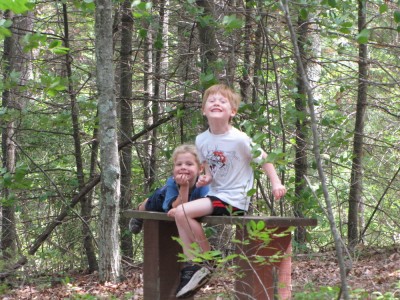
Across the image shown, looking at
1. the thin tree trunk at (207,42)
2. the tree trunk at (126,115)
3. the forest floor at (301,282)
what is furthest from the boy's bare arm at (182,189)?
the tree trunk at (126,115)

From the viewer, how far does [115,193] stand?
686 centimetres

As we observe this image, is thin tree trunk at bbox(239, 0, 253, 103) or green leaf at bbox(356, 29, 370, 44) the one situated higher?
thin tree trunk at bbox(239, 0, 253, 103)

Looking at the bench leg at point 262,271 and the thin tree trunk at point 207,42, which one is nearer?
the bench leg at point 262,271

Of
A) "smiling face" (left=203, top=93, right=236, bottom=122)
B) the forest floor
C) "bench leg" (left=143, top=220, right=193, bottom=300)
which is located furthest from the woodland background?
"bench leg" (left=143, top=220, right=193, bottom=300)

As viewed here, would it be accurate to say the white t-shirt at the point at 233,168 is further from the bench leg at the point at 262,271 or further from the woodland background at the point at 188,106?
the bench leg at the point at 262,271

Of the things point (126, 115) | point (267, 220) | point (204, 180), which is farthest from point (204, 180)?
point (126, 115)

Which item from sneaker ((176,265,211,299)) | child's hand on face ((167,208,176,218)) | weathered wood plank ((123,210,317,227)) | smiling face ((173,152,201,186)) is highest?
smiling face ((173,152,201,186))

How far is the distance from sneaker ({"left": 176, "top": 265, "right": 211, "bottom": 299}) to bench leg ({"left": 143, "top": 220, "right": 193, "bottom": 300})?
Result: 0.38 meters

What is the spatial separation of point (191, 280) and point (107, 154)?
205cm

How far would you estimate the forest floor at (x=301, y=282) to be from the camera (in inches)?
227

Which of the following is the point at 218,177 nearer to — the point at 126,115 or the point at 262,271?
the point at 262,271

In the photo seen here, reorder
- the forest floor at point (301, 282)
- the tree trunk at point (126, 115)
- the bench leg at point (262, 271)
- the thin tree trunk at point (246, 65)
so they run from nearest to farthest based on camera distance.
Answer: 1. the bench leg at point (262, 271)
2. the forest floor at point (301, 282)
3. the thin tree trunk at point (246, 65)
4. the tree trunk at point (126, 115)

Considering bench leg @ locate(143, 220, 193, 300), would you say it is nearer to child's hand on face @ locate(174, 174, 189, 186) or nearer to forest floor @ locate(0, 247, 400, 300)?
forest floor @ locate(0, 247, 400, 300)

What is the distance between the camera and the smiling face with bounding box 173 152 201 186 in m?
5.52
